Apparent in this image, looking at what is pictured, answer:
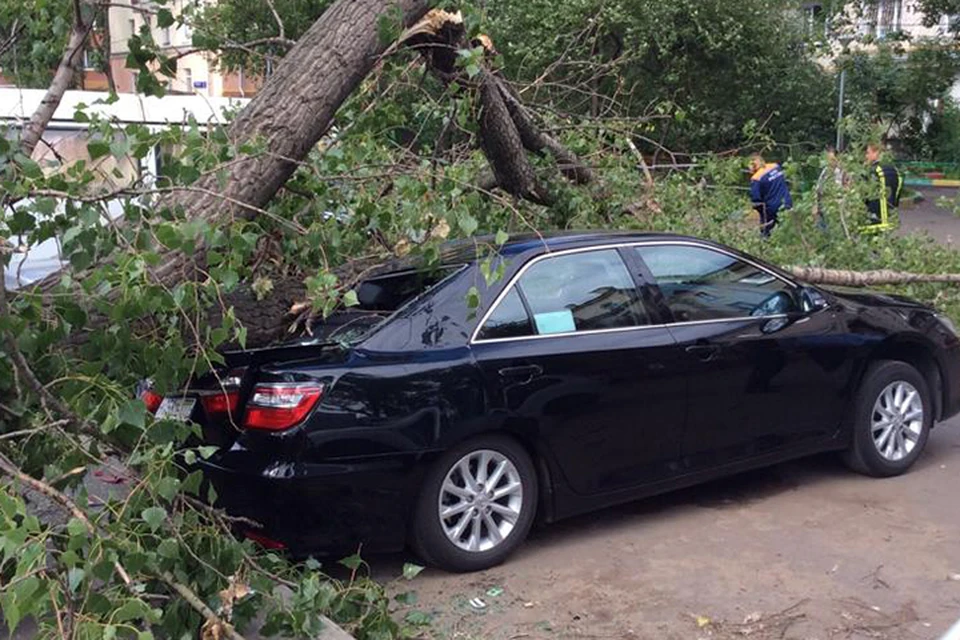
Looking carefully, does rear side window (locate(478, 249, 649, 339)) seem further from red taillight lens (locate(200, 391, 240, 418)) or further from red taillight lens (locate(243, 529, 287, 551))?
red taillight lens (locate(243, 529, 287, 551))

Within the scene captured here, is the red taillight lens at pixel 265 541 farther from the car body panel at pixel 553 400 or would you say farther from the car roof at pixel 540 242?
the car roof at pixel 540 242

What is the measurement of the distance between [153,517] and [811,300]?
3992 mm

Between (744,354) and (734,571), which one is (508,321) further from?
(734,571)

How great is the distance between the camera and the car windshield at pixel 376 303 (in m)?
4.99

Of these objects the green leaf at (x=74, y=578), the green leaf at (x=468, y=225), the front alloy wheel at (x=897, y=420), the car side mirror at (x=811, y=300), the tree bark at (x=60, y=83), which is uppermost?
the tree bark at (x=60, y=83)

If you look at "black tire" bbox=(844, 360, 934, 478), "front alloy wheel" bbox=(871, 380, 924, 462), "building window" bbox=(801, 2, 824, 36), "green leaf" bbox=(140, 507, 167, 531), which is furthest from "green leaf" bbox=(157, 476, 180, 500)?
"building window" bbox=(801, 2, 824, 36)

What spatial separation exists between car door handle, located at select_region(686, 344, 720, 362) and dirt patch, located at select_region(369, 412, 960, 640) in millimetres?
873

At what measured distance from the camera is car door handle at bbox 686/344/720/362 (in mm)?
5574

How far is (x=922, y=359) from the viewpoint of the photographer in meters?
6.59

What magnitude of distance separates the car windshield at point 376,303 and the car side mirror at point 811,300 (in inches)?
81.6

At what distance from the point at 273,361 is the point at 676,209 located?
171 inches

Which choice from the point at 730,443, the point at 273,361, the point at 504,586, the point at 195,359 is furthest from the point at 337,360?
the point at 730,443

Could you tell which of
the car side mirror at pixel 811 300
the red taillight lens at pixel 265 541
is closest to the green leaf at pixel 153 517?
the red taillight lens at pixel 265 541

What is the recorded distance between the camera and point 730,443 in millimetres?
5770
